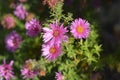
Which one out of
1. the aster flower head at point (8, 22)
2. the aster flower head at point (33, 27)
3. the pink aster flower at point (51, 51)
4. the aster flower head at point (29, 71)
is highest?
the aster flower head at point (8, 22)

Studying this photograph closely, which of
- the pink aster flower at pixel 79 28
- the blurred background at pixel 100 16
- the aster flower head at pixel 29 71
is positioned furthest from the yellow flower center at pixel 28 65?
the pink aster flower at pixel 79 28

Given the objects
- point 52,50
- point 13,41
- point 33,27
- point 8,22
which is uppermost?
point 8,22

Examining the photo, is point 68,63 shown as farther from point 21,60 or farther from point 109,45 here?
point 109,45

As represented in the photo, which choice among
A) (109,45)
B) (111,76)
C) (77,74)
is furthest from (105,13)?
(77,74)

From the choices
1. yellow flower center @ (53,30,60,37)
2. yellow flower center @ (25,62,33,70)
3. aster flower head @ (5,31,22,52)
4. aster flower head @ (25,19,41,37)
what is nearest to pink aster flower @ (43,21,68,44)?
yellow flower center @ (53,30,60,37)

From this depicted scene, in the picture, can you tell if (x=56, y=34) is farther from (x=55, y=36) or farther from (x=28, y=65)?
(x=28, y=65)

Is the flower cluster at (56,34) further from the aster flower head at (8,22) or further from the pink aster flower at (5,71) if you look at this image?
the aster flower head at (8,22)

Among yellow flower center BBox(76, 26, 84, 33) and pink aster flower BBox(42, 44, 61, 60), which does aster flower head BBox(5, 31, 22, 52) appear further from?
yellow flower center BBox(76, 26, 84, 33)

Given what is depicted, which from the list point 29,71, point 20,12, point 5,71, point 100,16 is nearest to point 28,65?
point 29,71
